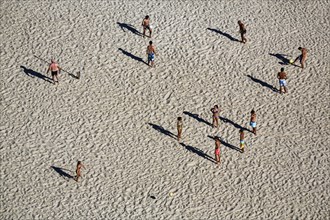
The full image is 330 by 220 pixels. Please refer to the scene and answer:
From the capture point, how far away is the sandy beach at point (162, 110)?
30078 mm

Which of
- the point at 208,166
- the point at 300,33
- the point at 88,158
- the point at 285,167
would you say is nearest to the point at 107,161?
the point at 88,158

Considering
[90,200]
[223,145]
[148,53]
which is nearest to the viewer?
[90,200]

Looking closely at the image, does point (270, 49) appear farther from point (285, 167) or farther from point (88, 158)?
point (88, 158)

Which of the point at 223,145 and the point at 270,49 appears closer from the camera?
the point at 223,145

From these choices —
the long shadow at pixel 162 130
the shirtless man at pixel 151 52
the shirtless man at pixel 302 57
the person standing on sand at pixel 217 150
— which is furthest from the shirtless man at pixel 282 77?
the shirtless man at pixel 151 52

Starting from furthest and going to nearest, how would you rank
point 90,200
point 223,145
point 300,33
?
point 300,33 < point 223,145 < point 90,200

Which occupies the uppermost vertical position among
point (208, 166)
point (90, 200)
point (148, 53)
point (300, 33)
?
point (300, 33)

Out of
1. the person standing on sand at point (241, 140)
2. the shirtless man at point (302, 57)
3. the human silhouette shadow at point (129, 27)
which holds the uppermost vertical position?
the human silhouette shadow at point (129, 27)

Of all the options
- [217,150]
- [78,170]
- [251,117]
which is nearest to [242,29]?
[251,117]

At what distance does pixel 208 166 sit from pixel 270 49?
7918mm

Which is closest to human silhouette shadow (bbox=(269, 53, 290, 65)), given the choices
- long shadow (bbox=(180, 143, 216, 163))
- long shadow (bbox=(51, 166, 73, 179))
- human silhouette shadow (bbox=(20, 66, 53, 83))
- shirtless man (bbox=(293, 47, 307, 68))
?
shirtless man (bbox=(293, 47, 307, 68))

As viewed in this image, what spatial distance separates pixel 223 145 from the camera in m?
32.1

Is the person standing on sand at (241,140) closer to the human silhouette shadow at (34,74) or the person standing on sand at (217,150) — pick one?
the person standing on sand at (217,150)

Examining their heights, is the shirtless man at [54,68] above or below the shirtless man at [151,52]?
below
